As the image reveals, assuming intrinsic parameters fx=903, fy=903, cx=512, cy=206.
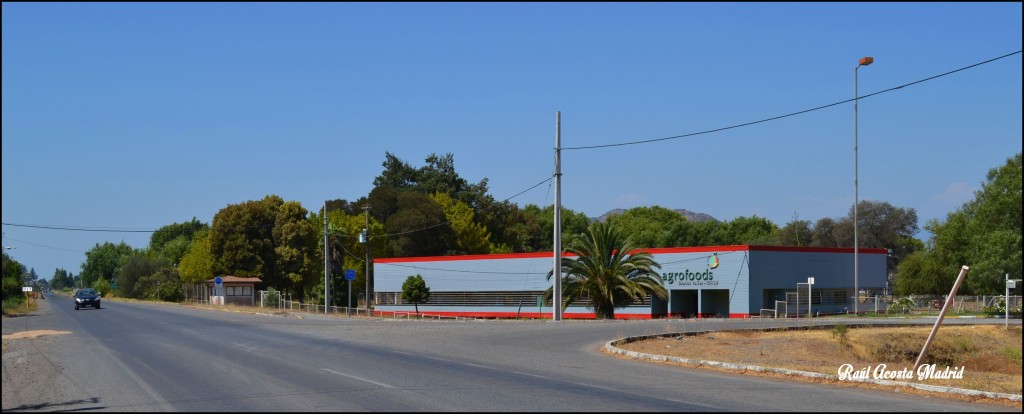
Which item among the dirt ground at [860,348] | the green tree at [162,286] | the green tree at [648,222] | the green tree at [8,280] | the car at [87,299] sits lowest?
the green tree at [162,286]

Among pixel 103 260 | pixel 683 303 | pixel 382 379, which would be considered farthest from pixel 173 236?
pixel 382 379

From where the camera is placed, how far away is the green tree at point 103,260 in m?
178

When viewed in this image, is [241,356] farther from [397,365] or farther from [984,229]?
[984,229]

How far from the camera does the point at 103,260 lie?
588ft

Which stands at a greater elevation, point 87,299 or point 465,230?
point 465,230

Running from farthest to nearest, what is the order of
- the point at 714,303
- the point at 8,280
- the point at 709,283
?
the point at 714,303 < the point at 709,283 < the point at 8,280

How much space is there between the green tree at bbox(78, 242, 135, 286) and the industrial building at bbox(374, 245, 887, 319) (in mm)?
129400

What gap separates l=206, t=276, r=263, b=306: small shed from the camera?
78000mm

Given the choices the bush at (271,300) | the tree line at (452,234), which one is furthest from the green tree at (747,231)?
the bush at (271,300)

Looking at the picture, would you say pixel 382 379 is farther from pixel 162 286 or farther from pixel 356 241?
pixel 162 286

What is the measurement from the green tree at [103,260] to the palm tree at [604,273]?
150 m

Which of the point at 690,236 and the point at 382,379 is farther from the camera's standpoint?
the point at 690,236

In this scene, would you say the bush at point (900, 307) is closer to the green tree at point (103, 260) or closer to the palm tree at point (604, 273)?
the palm tree at point (604, 273)

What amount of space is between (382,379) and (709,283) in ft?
134
